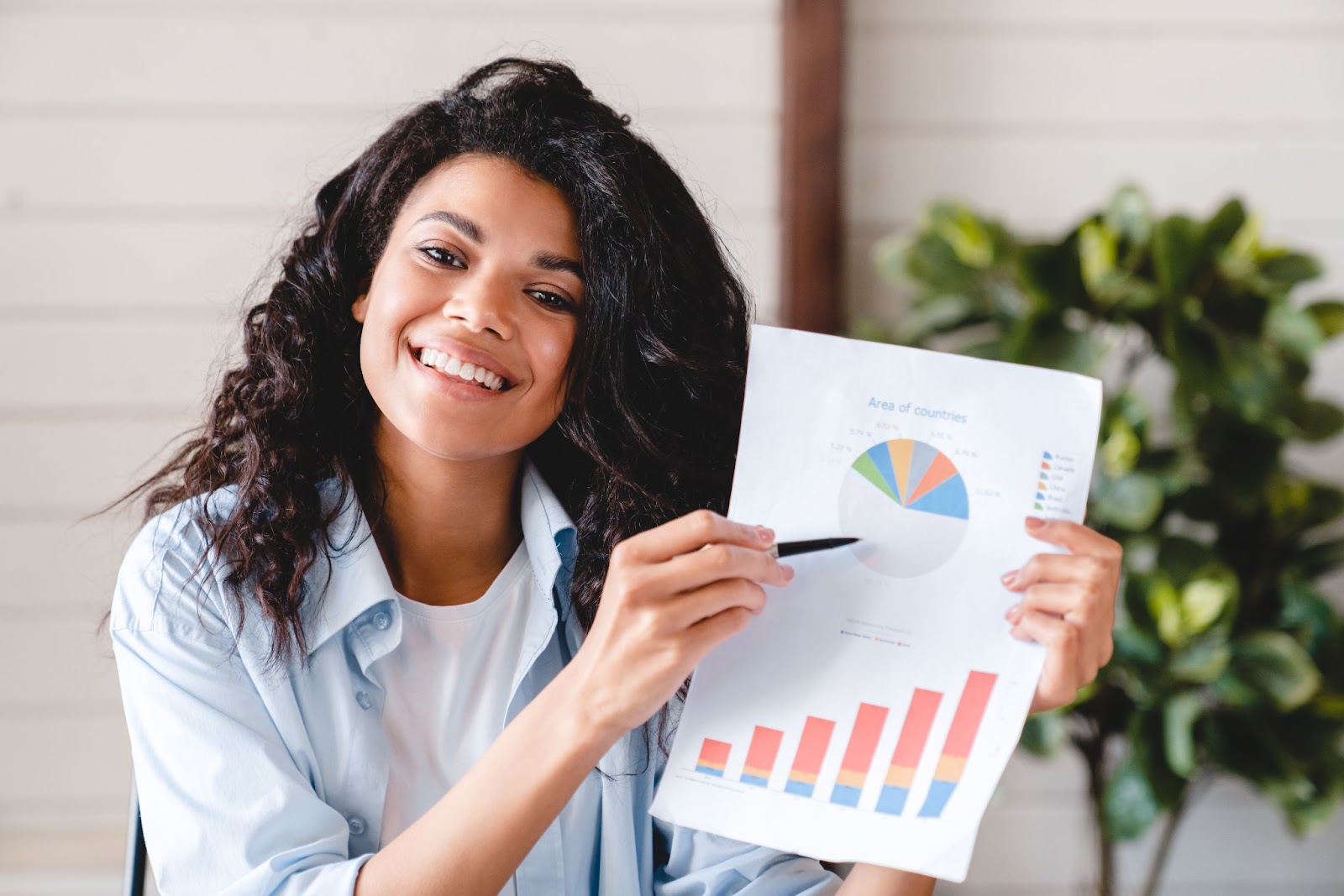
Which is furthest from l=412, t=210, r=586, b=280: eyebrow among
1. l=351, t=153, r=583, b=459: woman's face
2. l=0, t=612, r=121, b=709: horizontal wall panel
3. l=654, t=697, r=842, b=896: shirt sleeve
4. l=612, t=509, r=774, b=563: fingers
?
l=0, t=612, r=121, b=709: horizontal wall panel

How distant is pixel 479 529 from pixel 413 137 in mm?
403

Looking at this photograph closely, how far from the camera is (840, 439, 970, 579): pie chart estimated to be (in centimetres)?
86

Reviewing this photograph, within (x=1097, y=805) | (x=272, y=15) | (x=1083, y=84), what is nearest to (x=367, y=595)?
(x=272, y=15)

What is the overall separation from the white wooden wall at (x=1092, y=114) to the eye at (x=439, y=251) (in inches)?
42.7

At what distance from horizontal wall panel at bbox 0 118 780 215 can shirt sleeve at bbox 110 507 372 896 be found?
38.6 inches

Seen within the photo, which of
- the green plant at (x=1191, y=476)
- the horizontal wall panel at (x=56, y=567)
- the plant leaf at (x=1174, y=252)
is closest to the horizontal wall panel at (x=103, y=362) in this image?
A: the horizontal wall panel at (x=56, y=567)

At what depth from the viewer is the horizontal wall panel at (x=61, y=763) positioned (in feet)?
6.09

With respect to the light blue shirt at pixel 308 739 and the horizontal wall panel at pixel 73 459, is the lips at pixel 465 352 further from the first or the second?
the horizontal wall panel at pixel 73 459

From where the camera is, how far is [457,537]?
1158 mm

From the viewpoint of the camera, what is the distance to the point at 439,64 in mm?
1839

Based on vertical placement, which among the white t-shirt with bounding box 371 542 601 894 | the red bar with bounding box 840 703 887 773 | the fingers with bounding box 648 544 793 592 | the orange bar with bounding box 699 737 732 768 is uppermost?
the fingers with bounding box 648 544 793 592

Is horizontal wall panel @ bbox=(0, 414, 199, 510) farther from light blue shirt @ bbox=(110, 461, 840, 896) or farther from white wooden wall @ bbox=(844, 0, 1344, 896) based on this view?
white wooden wall @ bbox=(844, 0, 1344, 896)

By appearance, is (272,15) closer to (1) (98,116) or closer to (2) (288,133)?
(2) (288,133)

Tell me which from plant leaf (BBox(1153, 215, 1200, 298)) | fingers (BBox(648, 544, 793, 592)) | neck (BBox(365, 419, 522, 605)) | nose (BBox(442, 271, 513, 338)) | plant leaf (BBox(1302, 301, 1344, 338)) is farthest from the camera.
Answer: plant leaf (BBox(1302, 301, 1344, 338))
